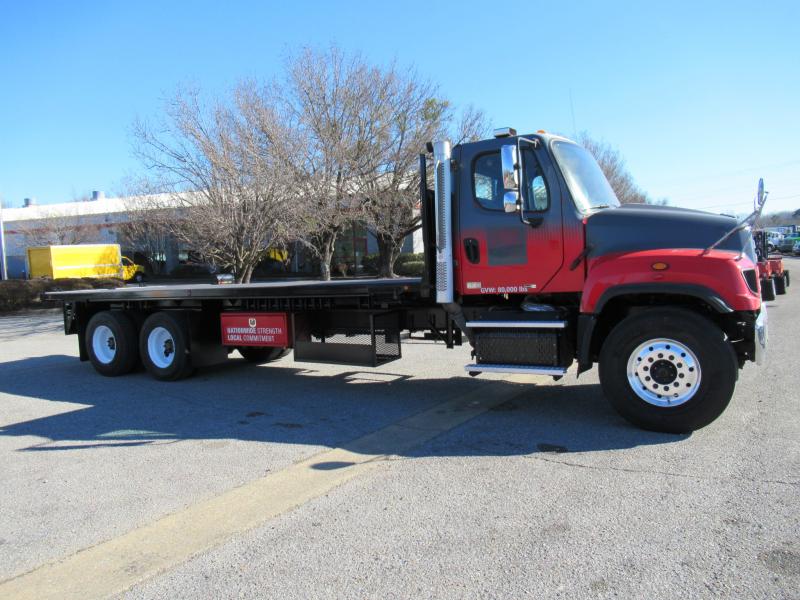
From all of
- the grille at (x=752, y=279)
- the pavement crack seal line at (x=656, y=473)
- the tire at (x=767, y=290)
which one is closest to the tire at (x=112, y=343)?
the pavement crack seal line at (x=656, y=473)

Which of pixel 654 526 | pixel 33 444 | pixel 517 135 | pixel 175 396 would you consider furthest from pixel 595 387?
pixel 33 444

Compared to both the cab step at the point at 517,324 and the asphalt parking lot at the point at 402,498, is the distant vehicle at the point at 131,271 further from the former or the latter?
the cab step at the point at 517,324

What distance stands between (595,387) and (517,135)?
3199 millimetres

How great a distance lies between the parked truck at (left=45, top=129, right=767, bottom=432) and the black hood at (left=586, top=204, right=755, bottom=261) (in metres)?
0.01

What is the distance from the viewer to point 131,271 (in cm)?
3666

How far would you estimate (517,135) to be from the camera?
647 centimetres

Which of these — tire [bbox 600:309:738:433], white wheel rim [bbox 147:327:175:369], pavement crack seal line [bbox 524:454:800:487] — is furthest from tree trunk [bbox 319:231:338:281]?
pavement crack seal line [bbox 524:454:800:487]

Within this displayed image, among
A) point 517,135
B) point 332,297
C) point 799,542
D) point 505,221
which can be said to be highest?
point 517,135

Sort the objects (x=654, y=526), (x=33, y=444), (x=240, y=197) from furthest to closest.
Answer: (x=240, y=197)
(x=33, y=444)
(x=654, y=526)

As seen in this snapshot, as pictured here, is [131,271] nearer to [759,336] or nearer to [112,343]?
[112,343]

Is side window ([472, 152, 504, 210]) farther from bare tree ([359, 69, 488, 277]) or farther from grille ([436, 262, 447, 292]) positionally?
bare tree ([359, 69, 488, 277])

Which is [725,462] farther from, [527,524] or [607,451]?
[527,524]

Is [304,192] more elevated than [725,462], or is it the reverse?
[304,192]

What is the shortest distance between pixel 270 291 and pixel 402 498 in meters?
4.45
